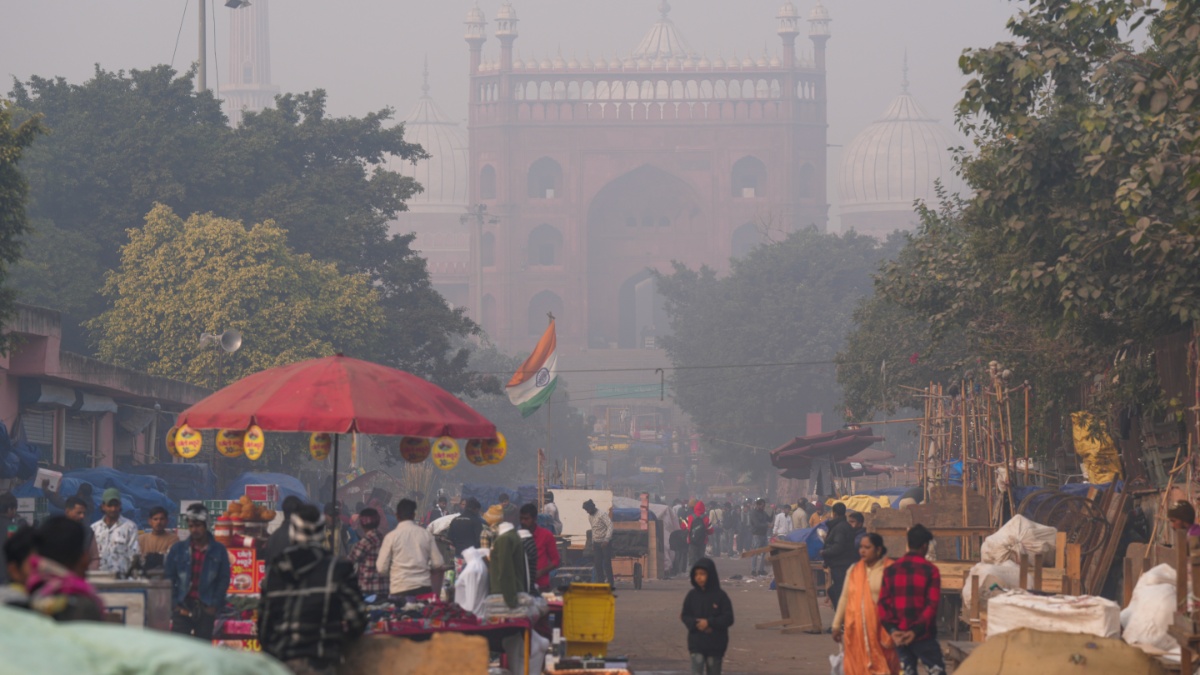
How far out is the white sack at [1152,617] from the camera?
9266 millimetres

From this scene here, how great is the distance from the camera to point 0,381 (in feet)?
70.5

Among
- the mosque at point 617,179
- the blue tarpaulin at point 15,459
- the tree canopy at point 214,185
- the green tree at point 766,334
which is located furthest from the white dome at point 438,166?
the blue tarpaulin at point 15,459

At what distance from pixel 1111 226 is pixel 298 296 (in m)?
19.4

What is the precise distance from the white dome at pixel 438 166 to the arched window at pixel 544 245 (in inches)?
501

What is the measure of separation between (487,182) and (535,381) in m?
58.0

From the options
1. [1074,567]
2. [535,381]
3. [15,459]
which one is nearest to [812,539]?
[1074,567]

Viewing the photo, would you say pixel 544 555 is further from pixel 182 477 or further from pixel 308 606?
pixel 182 477

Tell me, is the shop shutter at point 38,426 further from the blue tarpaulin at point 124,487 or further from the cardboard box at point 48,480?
the cardboard box at point 48,480

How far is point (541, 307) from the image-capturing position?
86.3m

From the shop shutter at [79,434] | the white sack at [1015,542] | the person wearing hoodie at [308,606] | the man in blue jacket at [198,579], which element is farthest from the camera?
the shop shutter at [79,434]

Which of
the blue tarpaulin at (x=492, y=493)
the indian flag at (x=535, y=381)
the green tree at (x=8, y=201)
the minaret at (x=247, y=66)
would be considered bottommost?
the blue tarpaulin at (x=492, y=493)

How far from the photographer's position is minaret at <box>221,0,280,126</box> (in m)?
120

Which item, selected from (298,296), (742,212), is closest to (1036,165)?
(298,296)

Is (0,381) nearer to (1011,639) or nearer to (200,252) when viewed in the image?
(200,252)
